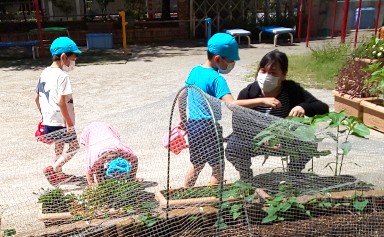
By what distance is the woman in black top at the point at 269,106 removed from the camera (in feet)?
8.34

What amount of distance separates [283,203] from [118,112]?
4082mm

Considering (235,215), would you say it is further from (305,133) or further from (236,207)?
(305,133)

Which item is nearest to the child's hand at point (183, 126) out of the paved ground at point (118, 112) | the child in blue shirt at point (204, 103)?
the child in blue shirt at point (204, 103)

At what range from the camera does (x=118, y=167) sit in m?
2.92

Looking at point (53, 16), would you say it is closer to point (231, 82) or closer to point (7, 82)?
point (7, 82)

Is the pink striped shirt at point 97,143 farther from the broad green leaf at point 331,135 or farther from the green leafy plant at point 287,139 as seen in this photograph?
the broad green leaf at point 331,135

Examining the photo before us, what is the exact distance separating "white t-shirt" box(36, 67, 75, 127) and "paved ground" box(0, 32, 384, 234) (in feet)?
1.18

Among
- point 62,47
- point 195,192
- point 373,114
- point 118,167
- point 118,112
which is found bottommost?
point 118,112

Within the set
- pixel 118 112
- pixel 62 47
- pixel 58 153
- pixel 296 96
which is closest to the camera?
pixel 296 96

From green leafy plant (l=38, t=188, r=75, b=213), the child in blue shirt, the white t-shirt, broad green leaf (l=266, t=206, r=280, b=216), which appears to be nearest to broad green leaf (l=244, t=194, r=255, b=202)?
broad green leaf (l=266, t=206, r=280, b=216)

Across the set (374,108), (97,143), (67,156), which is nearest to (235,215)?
(97,143)

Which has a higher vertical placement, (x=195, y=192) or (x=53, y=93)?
(x=53, y=93)

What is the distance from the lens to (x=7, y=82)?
29.3 feet

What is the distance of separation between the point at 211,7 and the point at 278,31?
3537 millimetres
